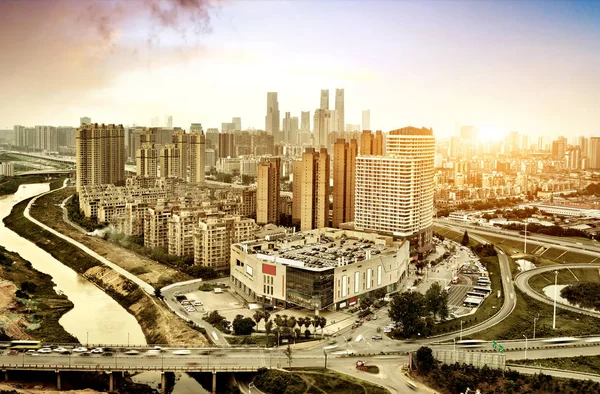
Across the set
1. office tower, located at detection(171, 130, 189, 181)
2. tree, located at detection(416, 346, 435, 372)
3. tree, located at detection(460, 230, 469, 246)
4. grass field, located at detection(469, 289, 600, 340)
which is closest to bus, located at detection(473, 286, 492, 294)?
grass field, located at detection(469, 289, 600, 340)

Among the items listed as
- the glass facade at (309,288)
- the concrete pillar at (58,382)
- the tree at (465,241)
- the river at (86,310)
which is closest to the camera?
the concrete pillar at (58,382)

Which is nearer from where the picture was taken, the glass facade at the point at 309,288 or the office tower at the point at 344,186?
the glass facade at the point at 309,288

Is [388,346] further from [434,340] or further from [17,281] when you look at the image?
[17,281]

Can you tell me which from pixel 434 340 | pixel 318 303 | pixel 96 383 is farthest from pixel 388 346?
pixel 96 383

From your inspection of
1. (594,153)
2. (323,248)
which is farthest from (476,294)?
(594,153)

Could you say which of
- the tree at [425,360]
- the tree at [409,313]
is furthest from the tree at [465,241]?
the tree at [425,360]

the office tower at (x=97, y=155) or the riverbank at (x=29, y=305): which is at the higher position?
the office tower at (x=97, y=155)

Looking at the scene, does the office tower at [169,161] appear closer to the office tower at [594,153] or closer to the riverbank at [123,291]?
the riverbank at [123,291]

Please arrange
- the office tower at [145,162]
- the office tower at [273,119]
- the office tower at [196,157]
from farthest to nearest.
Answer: the office tower at [273,119] < the office tower at [196,157] < the office tower at [145,162]
